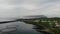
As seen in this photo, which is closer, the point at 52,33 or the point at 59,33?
the point at 59,33
